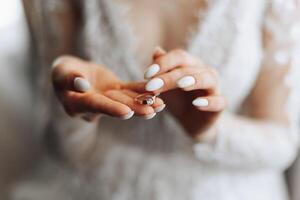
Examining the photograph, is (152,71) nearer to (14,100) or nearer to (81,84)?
(81,84)

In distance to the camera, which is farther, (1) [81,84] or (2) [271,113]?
(2) [271,113]

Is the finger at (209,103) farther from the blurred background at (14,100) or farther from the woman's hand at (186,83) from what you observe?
the blurred background at (14,100)

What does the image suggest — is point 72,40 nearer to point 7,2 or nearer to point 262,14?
point 7,2

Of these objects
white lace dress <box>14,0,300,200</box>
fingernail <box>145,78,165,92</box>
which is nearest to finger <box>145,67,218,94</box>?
fingernail <box>145,78,165,92</box>

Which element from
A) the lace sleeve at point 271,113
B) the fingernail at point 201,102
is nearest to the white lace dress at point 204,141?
the lace sleeve at point 271,113

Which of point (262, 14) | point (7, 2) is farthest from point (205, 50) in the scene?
point (7, 2)

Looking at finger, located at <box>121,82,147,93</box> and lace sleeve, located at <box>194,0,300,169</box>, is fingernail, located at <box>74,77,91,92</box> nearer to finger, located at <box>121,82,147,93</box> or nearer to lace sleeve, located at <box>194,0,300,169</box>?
finger, located at <box>121,82,147,93</box>

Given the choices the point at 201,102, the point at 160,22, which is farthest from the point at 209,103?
the point at 160,22
